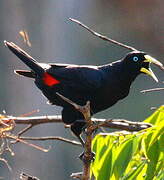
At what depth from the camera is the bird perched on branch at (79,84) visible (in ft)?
8.86

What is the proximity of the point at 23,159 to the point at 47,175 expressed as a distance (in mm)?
255

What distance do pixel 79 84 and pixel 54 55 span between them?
2.54 metres

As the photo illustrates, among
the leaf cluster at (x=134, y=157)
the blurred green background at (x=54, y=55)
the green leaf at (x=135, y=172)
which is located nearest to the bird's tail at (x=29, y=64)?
the leaf cluster at (x=134, y=157)

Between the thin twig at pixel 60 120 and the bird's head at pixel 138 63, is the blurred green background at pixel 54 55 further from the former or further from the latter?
the thin twig at pixel 60 120

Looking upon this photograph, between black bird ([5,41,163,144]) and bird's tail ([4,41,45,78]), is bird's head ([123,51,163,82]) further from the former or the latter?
bird's tail ([4,41,45,78])

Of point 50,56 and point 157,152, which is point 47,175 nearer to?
point 50,56

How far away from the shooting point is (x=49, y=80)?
2.70m

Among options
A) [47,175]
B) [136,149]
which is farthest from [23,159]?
[136,149]

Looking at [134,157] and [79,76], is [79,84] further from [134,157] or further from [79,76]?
[134,157]

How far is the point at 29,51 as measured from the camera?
206 inches

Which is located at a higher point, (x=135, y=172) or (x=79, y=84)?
(x=79, y=84)

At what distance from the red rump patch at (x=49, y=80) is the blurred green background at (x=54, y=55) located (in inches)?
96.4

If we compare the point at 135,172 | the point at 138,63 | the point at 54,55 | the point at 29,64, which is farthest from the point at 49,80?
the point at 54,55

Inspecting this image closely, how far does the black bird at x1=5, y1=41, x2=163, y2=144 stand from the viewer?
8.86 feet
